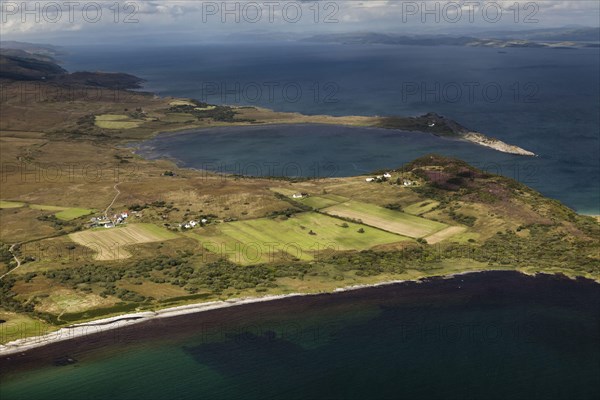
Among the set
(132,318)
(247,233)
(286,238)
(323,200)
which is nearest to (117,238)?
(247,233)

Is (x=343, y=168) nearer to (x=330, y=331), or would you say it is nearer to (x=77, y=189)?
(x=77, y=189)

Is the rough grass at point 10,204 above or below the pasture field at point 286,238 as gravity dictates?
above

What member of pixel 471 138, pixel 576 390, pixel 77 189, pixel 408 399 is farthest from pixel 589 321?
pixel 471 138

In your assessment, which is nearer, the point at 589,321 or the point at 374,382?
the point at 374,382

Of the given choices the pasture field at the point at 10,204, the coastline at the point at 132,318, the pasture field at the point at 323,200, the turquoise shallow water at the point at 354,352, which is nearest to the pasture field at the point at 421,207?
the pasture field at the point at 323,200

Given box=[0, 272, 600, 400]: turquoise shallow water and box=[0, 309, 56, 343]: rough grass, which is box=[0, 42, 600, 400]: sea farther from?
box=[0, 309, 56, 343]: rough grass

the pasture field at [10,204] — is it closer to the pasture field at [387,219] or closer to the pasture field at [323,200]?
→ the pasture field at [323,200]

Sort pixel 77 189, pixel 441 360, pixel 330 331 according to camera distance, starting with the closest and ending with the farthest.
Result: pixel 441 360 < pixel 330 331 < pixel 77 189

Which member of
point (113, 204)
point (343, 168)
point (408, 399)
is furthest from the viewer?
point (343, 168)
